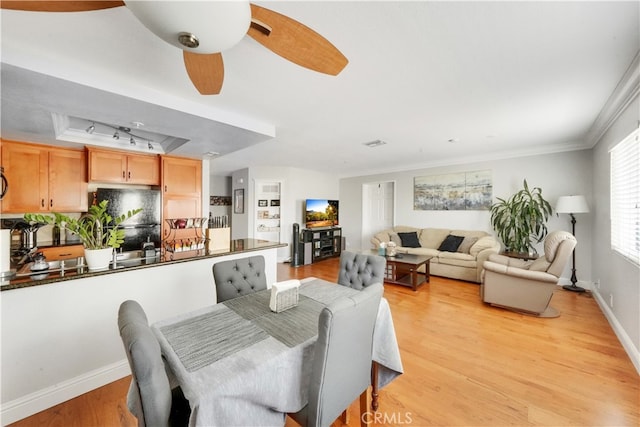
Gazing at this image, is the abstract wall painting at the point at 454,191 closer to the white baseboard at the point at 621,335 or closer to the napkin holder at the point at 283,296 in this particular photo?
the white baseboard at the point at 621,335

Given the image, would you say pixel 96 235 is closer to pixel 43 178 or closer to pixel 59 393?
pixel 59 393

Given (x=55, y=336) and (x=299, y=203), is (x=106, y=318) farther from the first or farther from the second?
(x=299, y=203)

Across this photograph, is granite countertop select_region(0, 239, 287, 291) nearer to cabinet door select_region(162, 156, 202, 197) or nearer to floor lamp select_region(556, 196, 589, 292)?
cabinet door select_region(162, 156, 202, 197)

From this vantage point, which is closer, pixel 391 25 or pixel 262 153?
pixel 391 25

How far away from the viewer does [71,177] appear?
3.25 meters

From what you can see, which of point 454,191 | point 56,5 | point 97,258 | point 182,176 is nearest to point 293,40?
point 56,5

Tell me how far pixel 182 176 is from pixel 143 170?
1.64ft

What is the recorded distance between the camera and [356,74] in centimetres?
193

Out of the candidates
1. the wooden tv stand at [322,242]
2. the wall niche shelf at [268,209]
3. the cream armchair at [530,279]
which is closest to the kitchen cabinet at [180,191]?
the wall niche shelf at [268,209]

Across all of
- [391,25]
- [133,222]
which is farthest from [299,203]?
[391,25]

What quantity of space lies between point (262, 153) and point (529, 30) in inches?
158

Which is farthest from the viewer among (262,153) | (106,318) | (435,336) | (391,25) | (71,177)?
(262,153)

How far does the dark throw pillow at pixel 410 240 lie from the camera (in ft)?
17.8

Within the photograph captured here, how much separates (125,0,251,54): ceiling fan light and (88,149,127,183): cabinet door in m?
3.14
